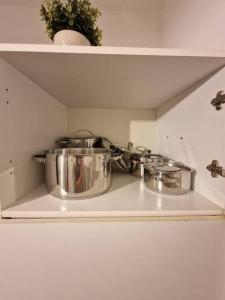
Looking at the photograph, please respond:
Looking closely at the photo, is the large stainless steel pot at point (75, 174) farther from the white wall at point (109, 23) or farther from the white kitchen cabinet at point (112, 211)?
the white wall at point (109, 23)

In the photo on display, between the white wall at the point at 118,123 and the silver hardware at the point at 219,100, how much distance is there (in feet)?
1.70

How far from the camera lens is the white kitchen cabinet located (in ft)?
1.28

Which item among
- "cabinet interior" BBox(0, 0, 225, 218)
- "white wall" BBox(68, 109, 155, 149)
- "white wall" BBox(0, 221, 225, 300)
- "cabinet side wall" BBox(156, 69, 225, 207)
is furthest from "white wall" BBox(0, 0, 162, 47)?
"white wall" BBox(0, 221, 225, 300)

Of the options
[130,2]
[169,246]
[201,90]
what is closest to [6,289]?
[169,246]

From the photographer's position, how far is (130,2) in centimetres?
91

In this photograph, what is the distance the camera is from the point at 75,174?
1.51 ft

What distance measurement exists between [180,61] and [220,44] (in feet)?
0.51

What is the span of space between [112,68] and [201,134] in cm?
35

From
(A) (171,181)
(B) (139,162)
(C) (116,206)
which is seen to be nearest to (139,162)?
(B) (139,162)

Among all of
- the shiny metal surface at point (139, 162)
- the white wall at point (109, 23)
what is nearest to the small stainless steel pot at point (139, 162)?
the shiny metal surface at point (139, 162)

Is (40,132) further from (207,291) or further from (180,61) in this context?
(207,291)

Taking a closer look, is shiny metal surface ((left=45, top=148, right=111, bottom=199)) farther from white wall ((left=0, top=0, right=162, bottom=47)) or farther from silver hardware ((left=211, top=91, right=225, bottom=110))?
white wall ((left=0, top=0, right=162, bottom=47))

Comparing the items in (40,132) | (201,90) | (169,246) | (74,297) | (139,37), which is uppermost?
(139,37)

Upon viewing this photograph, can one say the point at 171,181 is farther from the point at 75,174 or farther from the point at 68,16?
the point at 68,16
